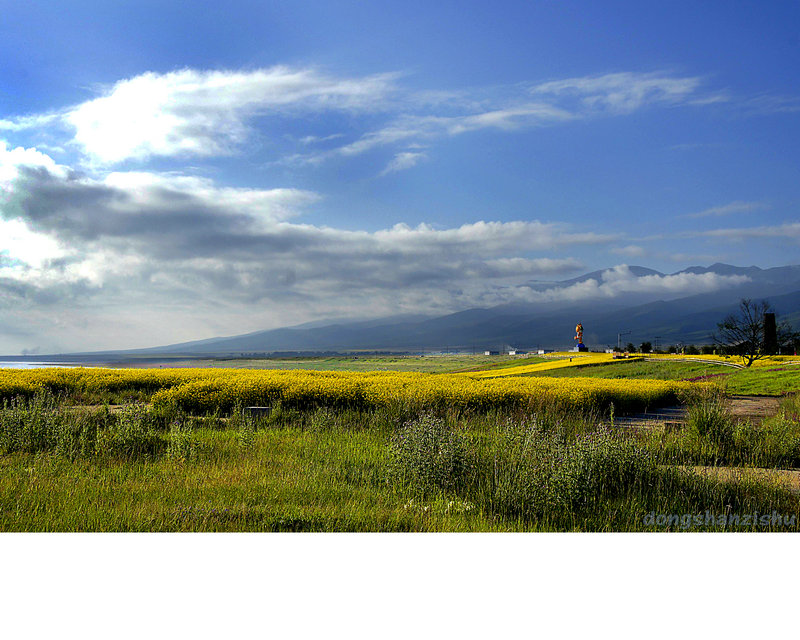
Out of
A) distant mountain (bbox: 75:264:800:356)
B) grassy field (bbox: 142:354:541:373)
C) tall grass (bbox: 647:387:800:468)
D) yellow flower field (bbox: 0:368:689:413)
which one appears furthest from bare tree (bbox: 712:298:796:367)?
tall grass (bbox: 647:387:800:468)

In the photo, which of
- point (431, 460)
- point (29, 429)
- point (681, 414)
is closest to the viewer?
point (431, 460)

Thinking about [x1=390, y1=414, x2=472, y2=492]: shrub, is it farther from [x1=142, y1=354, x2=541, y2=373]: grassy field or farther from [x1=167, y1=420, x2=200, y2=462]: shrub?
[x1=142, y1=354, x2=541, y2=373]: grassy field

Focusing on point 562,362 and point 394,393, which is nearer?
point 394,393

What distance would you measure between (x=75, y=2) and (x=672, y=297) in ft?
30.9

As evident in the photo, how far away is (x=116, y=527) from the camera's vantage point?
196 inches

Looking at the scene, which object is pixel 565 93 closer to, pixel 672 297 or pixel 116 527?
pixel 672 297

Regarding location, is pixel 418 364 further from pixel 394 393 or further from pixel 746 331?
pixel 746 331

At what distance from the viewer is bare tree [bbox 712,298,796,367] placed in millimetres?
19062

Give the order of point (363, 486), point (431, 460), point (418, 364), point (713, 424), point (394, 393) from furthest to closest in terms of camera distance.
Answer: point (418, 364) < point (394, 393) < point (713, 424) < point (431, 460) < point (363, 486)

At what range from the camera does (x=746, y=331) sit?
21.6m

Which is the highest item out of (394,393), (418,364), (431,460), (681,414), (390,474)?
(394,393)

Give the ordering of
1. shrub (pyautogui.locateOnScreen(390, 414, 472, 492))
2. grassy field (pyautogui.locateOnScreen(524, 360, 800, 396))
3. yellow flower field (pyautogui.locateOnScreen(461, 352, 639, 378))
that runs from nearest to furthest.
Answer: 1. shrub (pyautogui.locateOnScreen(390, 414, 472, 492))
2. grassy field (pyautogui.locateOnScreen(524, 360, 800, 396))
3. yellow flower field (pyautogui.locateOnScreen(461, 352, 639, 378))

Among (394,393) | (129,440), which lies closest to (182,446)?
(129,440)
